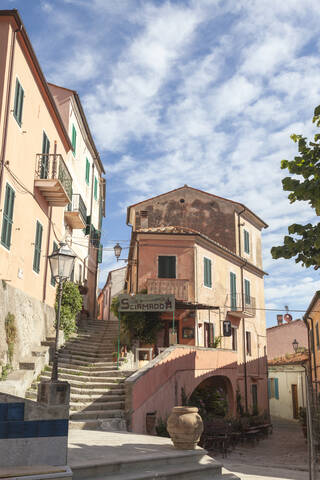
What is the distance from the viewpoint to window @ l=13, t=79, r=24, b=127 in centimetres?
1235

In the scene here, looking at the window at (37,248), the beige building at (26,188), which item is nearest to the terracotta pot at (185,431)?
the beige building at (26,188)

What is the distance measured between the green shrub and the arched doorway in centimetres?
528

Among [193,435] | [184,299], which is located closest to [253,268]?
[184,299]

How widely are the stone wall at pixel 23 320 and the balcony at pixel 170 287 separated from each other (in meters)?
7.21

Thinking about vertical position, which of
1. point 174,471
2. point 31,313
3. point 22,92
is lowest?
point 174,471

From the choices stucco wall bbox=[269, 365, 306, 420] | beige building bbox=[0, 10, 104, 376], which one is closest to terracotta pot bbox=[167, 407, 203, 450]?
beige building bbox=[0, 10, 104, 376]

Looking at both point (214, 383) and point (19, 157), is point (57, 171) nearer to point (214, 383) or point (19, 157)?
point (19, 157)

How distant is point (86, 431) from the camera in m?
9.99

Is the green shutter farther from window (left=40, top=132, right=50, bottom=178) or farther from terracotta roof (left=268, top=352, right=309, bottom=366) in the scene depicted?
window (left=40, top=132, right=50, bottom=178)

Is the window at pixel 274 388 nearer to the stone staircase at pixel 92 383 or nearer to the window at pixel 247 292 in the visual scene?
the window at pixel 247 292

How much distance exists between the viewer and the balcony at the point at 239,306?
26.1 meters

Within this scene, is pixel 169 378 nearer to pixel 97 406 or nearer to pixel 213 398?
pixel 97 406

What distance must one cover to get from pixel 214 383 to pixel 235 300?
6.47 meters

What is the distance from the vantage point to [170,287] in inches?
879
